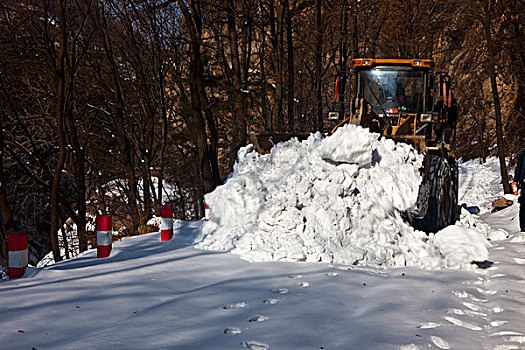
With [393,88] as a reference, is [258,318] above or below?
below

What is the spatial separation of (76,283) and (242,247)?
240cm

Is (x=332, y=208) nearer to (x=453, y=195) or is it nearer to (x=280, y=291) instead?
(x=280, y=291)

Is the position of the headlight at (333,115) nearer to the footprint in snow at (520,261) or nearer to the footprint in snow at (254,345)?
the footprint in snow at (520,261)

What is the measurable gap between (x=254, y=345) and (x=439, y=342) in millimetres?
1403

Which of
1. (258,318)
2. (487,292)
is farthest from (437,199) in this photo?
(258,318)

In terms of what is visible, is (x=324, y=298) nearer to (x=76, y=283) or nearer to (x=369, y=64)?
(x=76, y=283)

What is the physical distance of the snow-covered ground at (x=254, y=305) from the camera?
10.9 feet

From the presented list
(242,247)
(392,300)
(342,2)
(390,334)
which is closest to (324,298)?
(392,300)

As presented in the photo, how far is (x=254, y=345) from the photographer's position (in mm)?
3225

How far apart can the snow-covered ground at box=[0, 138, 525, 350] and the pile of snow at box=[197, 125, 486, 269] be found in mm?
270

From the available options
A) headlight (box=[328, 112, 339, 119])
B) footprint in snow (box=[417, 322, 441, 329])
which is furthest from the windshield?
footprint in snow (box=[417, 322, 441, 329])

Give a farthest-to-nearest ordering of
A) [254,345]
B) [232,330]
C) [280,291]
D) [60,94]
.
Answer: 1. [60,94]
2. [280,291]
3. [232,330]
4. [254,345]

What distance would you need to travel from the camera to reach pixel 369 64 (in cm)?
1020

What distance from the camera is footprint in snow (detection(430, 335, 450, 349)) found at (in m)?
3.31
